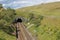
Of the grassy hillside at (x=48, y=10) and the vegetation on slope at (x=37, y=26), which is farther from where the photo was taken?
the grassy hillside at (x=48, y=10)

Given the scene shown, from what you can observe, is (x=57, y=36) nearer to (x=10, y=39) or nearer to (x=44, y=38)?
(x=44, y=38)

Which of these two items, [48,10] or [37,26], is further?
[48,10]

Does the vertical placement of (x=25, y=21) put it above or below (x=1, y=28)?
below

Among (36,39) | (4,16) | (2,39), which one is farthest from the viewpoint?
(4,16)

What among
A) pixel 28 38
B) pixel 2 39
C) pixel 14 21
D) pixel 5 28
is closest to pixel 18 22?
pixel 14 21

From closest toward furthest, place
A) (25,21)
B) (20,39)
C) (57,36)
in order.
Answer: (57,36) < (20,39) < (25,21)

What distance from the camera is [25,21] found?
61344 millimetres

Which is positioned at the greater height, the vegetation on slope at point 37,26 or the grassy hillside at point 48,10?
the vegetation on slope at point 37,26

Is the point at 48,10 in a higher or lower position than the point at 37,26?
lower

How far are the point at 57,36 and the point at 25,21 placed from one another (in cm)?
3146

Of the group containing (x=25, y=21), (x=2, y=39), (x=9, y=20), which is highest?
(x=2, y=39)

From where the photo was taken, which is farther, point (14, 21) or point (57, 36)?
point (14, 21)

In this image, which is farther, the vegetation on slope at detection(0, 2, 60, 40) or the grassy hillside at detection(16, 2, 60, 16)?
the grassy hillside at detection(16, 2, 60, 16)

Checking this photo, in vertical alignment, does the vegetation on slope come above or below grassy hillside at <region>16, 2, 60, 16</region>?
above
